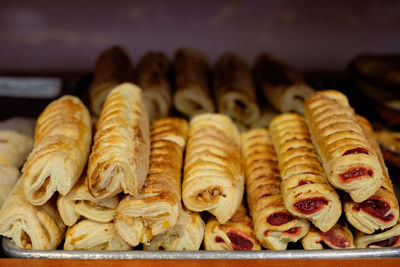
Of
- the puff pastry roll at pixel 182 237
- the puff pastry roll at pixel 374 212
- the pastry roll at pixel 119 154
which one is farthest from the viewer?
the puff pastry roll at pixel 182 237

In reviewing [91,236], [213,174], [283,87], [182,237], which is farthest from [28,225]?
[283,87]

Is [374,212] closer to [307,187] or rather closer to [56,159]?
[307,187]

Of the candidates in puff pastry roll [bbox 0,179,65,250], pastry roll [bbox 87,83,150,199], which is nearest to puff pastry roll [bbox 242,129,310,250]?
pastry roll [bbox 87,83,150,199]

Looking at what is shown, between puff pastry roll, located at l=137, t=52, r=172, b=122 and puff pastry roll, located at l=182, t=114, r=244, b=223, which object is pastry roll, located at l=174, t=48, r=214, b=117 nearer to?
puff pastry roll, located at l=137, t=52, r=172, b=122

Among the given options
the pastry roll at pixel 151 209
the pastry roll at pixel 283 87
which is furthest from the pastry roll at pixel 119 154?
the pastry roll at pixel 283 87

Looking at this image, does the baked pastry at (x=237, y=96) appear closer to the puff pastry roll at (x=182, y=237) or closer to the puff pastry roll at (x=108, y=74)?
the puff pastry roll at (x=108, y=74)
